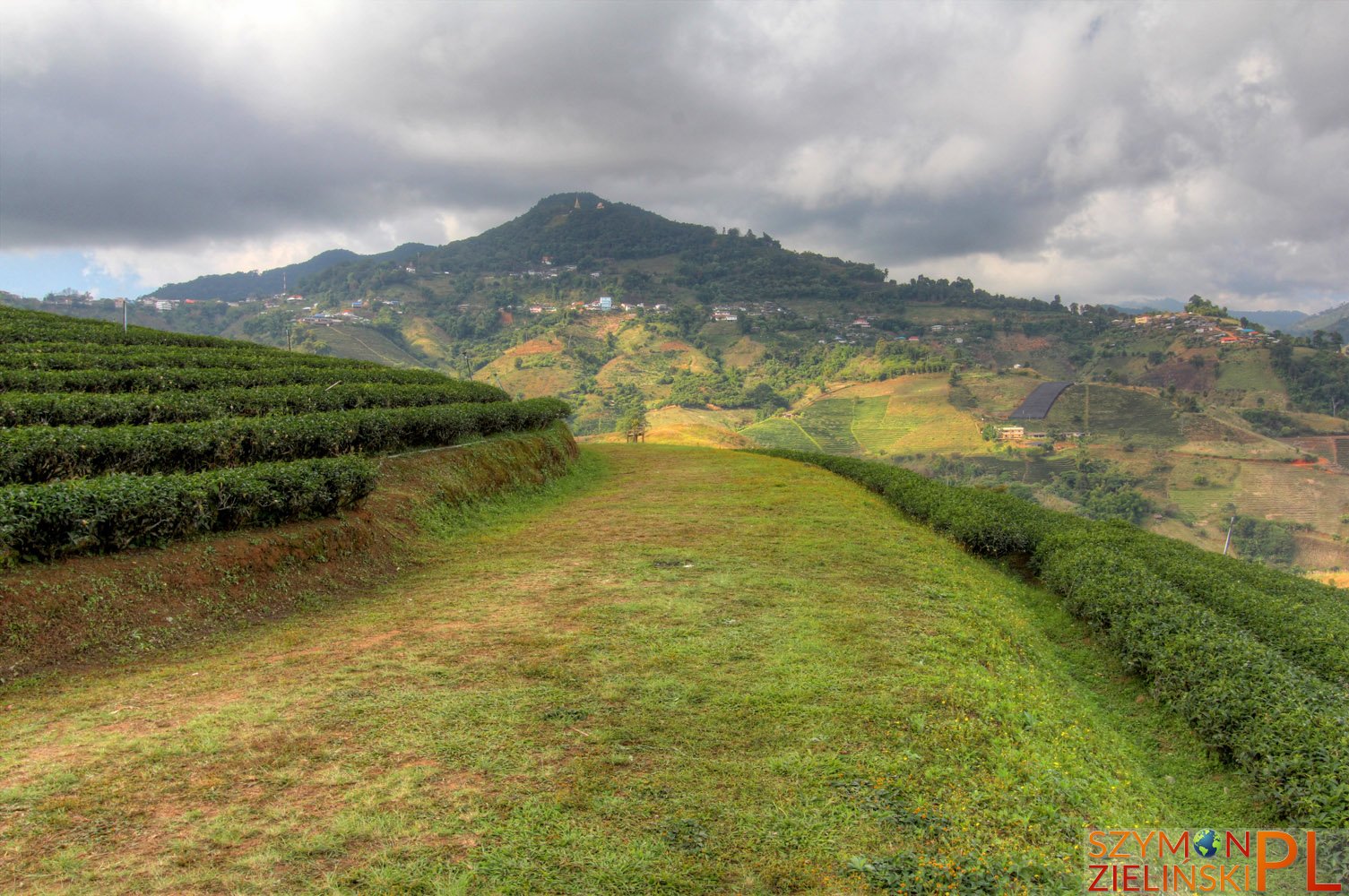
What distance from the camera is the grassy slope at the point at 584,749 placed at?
3.96 meters

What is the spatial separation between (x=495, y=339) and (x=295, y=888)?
16292 cm

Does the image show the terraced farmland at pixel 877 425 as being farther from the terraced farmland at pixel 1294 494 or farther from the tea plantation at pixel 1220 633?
the tea plantation at pixel 1220 633

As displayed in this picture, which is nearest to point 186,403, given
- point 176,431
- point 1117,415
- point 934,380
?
point 176,431

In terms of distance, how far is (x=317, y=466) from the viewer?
10719mm

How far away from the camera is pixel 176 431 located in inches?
440

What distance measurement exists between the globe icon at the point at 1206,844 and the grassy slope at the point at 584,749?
1.50 feet

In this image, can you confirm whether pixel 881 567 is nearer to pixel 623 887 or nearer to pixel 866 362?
pixel 623 887

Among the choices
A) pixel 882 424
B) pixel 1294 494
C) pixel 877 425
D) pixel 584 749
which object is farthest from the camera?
pixel 882 424

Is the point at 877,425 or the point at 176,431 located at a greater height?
the point at 176,431

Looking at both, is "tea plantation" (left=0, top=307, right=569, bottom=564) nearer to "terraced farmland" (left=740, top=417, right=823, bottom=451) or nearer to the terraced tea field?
"terraced farmland" (left=740, top=417, right=823, bottom=451)

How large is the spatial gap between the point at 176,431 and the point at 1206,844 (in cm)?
1371

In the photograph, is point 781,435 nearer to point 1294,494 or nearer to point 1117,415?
point 1117,415

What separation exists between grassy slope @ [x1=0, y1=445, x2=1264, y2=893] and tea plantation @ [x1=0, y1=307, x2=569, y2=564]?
186 centimetres

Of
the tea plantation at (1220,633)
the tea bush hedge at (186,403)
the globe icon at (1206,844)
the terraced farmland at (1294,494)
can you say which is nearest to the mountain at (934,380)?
the terraced farmland at (1294,494)
